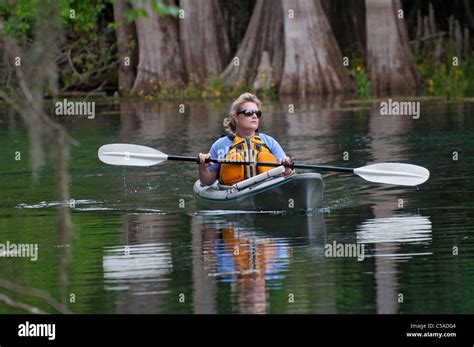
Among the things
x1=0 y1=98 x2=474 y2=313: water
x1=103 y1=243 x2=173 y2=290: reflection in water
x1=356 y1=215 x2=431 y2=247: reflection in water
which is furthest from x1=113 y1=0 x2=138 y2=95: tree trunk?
x1=103 y1=243 x2=173 y2=290: reflection in water

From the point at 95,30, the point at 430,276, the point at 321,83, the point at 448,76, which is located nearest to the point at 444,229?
the point at 430,276

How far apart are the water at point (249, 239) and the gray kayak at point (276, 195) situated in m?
0.14

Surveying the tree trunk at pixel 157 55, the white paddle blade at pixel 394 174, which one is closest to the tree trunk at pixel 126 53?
the tree trunk at pixel 157 55

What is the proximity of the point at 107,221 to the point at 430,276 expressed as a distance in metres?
5.38

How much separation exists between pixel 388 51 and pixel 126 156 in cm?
2202

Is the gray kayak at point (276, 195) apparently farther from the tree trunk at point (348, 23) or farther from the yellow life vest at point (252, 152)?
the tree trunk at point (348, 23)

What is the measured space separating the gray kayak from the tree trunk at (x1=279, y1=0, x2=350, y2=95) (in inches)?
877

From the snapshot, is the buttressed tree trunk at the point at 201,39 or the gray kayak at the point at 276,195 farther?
the buttressed tree trunk at the point at 201,39

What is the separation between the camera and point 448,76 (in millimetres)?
40875

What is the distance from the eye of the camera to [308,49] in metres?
38.2

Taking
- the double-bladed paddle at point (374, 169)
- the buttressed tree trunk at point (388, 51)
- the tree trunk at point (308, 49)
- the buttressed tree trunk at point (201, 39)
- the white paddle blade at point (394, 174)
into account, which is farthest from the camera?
the buttressed tree trunk at point (201, 39)

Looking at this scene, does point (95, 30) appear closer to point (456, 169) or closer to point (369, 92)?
point (369, 92)

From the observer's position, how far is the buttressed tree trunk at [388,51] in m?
37.8

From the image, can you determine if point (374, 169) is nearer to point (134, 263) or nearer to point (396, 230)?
Result: point (396, 230)
